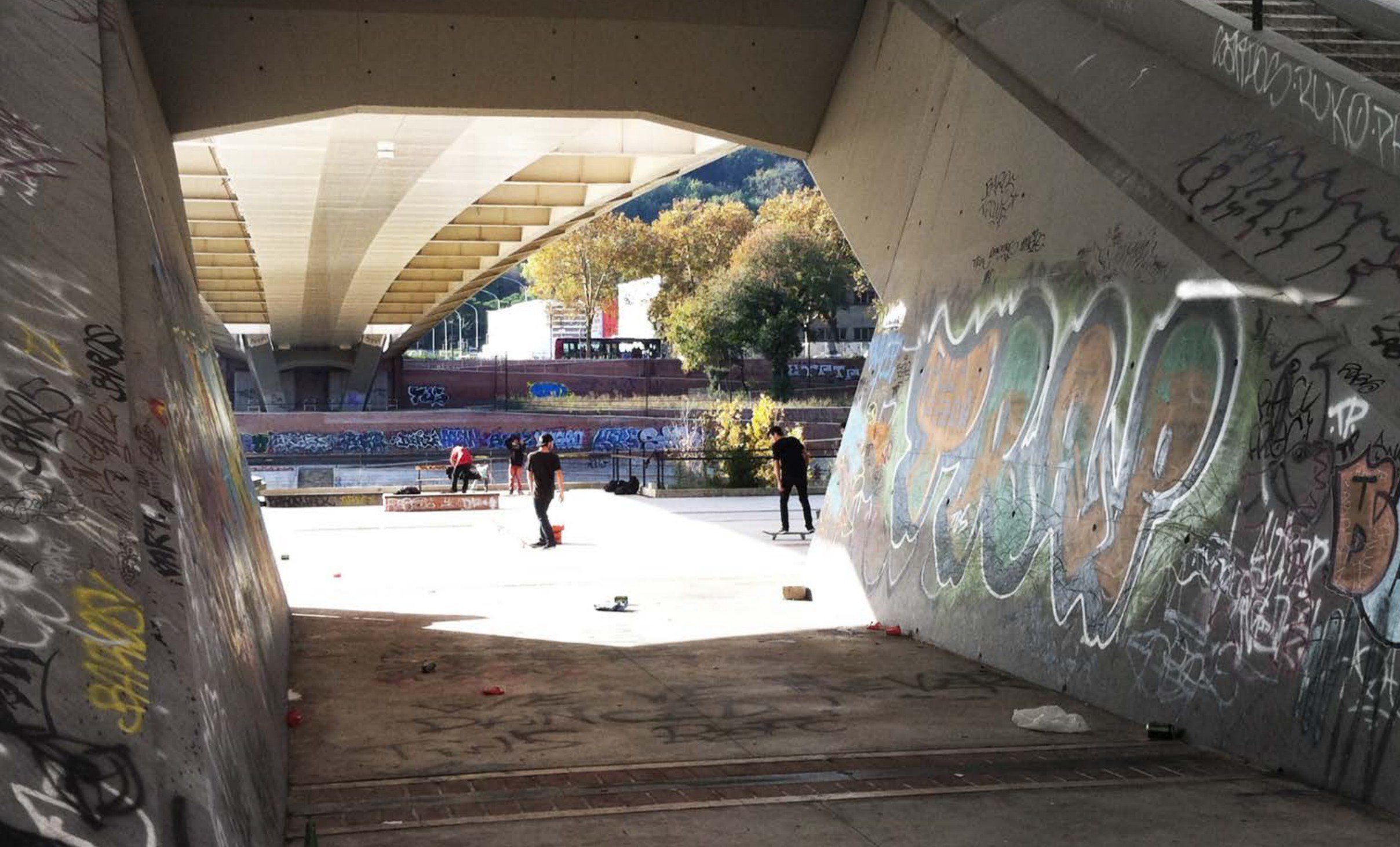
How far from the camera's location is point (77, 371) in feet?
17.4

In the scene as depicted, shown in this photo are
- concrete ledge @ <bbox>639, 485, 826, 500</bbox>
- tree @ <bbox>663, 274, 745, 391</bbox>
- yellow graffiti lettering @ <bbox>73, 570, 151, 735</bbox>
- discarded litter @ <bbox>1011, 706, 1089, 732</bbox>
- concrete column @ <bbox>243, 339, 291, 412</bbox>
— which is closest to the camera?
yellow graffiti lettering @ <bbox>73, 570, 151, 735</bbox>

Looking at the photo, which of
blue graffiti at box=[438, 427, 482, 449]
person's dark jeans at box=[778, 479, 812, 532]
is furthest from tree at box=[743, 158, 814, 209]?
person's dark jeans at box=[778, 479, 812, 532]

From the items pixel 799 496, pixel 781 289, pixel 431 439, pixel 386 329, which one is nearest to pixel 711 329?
pixel 781 289

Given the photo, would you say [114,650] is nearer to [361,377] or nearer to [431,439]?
[431,439]

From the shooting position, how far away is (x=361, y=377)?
69000 mm

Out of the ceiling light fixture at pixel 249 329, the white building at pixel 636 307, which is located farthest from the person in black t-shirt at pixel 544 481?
the white building at pixel 636 307

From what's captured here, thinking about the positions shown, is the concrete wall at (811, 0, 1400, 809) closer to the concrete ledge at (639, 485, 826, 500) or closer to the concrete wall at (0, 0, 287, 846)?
the concrete wall at (0, 0, 287, 846)

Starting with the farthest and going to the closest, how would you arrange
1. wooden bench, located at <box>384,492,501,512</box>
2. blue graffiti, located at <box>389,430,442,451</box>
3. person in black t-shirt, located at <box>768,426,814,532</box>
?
blue graffiti, located at <box>389,430,442,451</box>
wooden bench, located at <box>384,492,501,512</box>
person in black t-shirt, located at <box>768,426,814,532</box>

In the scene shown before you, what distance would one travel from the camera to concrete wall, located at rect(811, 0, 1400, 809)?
7.32 m

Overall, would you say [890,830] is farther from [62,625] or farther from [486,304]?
[486,304]

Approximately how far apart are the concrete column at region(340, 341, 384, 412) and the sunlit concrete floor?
161 feet

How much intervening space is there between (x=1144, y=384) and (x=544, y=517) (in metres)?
12.8

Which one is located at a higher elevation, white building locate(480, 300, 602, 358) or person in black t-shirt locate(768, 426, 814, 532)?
white building locate(480, 300, 602, 358)

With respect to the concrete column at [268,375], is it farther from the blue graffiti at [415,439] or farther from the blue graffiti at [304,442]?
the blue graffiti at [415,439]
